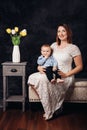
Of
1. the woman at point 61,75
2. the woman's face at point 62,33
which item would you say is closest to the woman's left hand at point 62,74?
the woman at point 61,75

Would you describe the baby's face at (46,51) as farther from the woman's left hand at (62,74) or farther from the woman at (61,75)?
the woman's left hand at (62,74)

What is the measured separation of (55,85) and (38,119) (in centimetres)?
53

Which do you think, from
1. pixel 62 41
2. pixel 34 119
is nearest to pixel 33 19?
pixel 62 41

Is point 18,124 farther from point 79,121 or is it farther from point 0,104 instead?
point 0,104

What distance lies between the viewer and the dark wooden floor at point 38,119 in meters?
3.77

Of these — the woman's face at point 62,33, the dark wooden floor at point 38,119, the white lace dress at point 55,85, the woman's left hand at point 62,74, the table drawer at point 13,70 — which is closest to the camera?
the dark wooden floor at point 38,119

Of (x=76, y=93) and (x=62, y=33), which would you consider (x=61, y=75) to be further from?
(x=62, y=33)

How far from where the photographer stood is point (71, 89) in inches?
177

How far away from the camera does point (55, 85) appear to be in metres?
4.20

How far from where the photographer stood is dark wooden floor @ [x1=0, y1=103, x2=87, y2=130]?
3.77 metres

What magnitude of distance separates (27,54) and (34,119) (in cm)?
153

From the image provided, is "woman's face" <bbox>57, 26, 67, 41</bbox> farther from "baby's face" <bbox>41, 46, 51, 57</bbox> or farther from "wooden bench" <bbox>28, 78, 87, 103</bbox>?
"wooden bench" <bbox>28, 78, 87, 103</bbox>

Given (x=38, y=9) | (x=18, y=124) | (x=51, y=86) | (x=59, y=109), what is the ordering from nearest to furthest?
(x=18, y=124)
(x=51, y=86)
(x=59, y=109)
(x=38, y=9)

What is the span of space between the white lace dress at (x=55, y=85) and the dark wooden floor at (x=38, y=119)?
0.20 m
